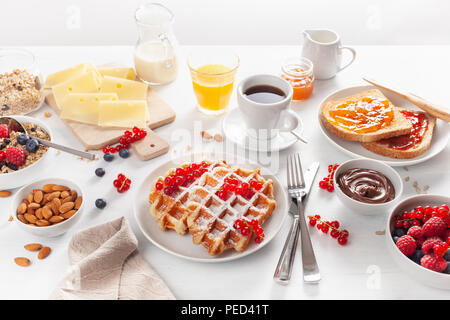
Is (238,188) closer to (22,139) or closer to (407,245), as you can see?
(407,245)

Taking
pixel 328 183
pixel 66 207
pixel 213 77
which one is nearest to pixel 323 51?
pixel 213 77

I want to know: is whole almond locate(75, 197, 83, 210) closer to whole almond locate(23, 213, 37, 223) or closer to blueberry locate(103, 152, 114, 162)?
whole almond locate(23, 213, 37, 223)

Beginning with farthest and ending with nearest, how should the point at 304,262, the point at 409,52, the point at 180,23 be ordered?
the point at 180,23
the point at 409,52
the point at 304,262

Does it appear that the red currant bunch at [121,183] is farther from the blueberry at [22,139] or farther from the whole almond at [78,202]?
the blueberry at [22,139]

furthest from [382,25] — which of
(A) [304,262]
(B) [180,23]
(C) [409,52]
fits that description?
(A) [304,262]

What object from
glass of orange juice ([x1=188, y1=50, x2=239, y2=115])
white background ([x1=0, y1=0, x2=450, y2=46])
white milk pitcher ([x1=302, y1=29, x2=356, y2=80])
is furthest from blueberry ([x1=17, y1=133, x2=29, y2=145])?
white background ([x1=0, y1=0, x2=450, y2=46])

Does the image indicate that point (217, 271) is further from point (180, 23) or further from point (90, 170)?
point (180, 23)
